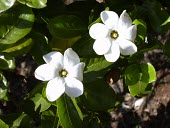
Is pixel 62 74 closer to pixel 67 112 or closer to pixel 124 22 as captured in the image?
pixel 67 112

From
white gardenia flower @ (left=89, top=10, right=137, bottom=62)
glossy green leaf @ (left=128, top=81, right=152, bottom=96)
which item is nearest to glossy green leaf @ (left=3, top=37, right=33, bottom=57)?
white gardenia flower @ (left=89, top=10, right=137, bottom=62)

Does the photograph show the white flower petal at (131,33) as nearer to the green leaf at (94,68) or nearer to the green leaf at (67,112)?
the green leaf at (94,68)

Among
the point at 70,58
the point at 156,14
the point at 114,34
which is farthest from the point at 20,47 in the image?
the point at 156,14

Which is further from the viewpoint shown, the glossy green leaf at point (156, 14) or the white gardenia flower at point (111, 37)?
the glossy green leaf at point (156, 14)

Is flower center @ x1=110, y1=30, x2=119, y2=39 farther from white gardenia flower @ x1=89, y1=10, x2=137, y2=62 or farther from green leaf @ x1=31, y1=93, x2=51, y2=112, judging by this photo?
green leaf @ x1=31, y1=93, x2=51, y2=112

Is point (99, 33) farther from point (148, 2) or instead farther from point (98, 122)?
point (98, 122)

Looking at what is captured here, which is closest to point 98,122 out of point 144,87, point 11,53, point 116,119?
point 144,87

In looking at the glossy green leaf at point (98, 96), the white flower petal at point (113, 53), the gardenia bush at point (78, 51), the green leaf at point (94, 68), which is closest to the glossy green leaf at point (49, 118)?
the gardenia bush at point (78, 51)
